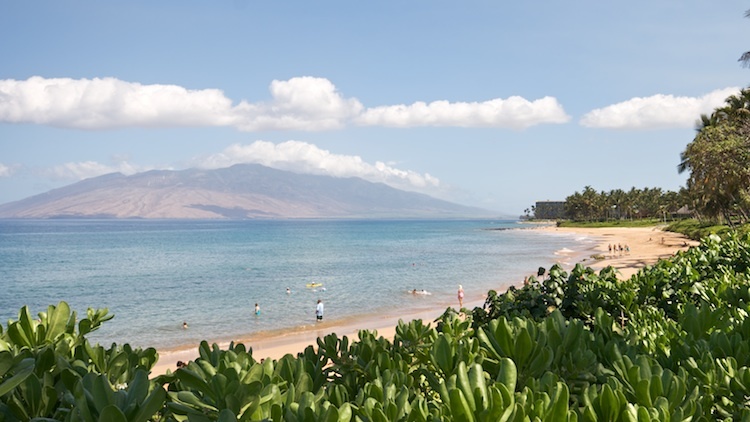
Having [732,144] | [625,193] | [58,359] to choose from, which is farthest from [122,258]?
[625,193]

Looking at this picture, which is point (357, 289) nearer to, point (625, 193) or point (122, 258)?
point (122, 258)

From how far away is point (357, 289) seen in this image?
127 feet

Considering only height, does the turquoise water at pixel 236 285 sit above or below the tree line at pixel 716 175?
below

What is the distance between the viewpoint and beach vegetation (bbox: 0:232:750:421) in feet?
5.94

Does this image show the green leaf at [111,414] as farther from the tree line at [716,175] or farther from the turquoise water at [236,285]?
the tree line at [716,175]

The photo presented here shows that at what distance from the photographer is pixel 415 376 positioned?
2.98 metres

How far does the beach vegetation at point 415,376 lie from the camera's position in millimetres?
1811

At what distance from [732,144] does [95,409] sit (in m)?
33.8

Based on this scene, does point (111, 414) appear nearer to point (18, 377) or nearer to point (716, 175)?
point (18, 377)

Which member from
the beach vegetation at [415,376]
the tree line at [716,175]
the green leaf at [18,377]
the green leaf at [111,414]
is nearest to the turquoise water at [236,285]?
the tree line at [716,175]

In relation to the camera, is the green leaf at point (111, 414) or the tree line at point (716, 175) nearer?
the green leaf at point (111, 414)

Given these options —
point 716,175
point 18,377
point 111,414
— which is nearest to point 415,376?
point 111,414

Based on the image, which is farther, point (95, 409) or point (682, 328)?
point (682, 328)

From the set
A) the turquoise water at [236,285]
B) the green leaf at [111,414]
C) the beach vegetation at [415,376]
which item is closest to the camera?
the green leaf at [111,414]
